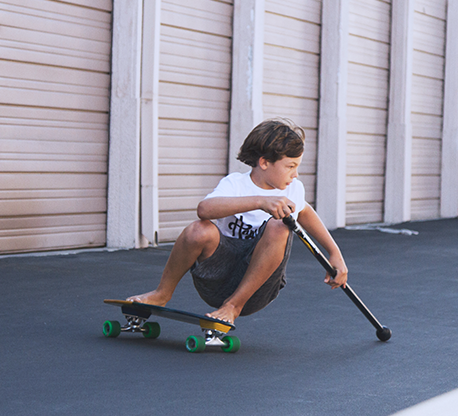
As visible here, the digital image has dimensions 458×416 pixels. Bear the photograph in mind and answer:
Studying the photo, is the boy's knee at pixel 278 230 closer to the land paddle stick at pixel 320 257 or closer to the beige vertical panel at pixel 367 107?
the land paddle stick at pixel 320 257

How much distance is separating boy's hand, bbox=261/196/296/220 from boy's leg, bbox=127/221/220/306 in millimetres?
321

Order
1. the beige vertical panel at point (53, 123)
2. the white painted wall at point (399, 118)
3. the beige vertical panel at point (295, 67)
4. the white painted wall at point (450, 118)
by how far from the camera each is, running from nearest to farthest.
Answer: the beige vertical panel at point (53, 123)
the beige vertical panel at point (295, 67)
the white painted wall at point (399, 118)
the white painted wall at point (450, 118)

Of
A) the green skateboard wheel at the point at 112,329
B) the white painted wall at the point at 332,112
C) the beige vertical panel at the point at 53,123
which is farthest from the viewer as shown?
the white painted wall at the point at 332,112

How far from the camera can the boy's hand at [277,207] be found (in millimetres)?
2818

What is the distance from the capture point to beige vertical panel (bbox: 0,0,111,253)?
6320mm

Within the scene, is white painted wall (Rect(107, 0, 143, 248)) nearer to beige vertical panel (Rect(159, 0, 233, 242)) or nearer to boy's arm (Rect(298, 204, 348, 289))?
beige vertical panel (Rect(159, 0, 233, 242))

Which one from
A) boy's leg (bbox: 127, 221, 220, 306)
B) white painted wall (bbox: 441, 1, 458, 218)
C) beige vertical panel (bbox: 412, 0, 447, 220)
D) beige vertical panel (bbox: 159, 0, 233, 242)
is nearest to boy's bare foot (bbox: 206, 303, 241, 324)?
boy's leg (bbox: 127, 221, 220, 306)

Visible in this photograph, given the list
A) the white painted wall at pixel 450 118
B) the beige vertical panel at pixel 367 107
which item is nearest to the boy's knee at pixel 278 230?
the beige vertical panel at pixel 367 107

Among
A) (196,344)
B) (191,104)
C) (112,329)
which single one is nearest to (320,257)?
(196,344)

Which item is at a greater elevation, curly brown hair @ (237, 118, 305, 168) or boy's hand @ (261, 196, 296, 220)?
curly brown hair @ (237, 118, 305, 168)

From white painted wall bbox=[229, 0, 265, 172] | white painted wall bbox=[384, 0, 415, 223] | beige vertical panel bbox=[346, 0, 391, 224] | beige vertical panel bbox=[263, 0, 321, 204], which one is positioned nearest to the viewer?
white painted wall bbox=[229, 0, 265, 172]

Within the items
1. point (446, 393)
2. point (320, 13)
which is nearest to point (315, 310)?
point (446, 393)

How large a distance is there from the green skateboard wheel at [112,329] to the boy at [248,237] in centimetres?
17

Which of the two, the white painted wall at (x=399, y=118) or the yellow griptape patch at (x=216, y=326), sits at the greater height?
the white painted wall at (x=399, y=118)
